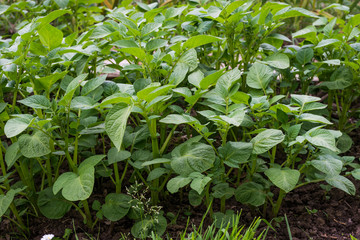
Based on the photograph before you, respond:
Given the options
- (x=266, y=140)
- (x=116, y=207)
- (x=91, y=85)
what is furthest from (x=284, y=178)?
(x=91, y=85)

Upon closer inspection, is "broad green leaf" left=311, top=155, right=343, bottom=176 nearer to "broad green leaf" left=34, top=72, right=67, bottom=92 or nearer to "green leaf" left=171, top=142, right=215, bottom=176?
"green leaf" left=171, top=142, right=215, bottom=176

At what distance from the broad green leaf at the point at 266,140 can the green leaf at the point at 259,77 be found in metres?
0.27

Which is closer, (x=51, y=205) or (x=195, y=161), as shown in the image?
(x=195, y=161)

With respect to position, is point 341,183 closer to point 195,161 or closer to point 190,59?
point 195,161

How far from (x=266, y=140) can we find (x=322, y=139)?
0.62ft

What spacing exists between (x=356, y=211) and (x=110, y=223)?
1084 mm

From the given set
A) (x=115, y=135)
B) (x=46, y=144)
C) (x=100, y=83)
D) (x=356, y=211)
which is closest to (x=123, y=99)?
(x=115, y=135)

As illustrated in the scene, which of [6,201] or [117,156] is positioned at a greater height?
[117,156]

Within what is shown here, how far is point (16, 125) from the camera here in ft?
4.13

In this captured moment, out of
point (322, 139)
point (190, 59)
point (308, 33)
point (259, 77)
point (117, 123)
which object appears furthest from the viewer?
point (308, 33)

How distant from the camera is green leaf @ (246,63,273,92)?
1.60 meters

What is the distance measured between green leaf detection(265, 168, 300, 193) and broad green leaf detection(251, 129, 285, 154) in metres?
0.10

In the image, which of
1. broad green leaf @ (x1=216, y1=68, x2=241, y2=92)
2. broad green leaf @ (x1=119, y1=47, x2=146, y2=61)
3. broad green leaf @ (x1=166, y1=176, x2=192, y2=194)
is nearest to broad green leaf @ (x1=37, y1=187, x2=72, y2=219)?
broad green leaf @ (x1=166, y1=176, x2=192, y2=194)

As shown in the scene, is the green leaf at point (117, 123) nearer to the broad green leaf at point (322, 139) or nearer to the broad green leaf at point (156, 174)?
the broad green leaf at point (156, 174)
